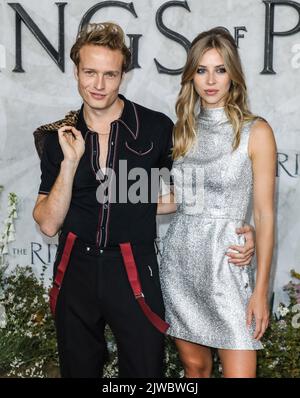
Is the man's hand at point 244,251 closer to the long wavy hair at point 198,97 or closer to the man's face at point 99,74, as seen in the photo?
the long wavy hair at point 198,97

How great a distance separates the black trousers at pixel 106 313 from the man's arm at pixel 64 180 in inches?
5.8

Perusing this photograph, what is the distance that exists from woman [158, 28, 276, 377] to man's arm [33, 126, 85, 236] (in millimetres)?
466

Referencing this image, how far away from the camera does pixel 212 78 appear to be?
2.94 m

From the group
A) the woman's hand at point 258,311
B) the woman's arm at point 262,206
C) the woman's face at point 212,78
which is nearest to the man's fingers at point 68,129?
the woman's face at point 212,78

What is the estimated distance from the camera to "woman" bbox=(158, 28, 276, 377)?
2.91 metres

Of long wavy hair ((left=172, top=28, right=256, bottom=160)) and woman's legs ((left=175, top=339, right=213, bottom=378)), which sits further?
woman's legs ((left=175, top=339, right=213, bottom=378))

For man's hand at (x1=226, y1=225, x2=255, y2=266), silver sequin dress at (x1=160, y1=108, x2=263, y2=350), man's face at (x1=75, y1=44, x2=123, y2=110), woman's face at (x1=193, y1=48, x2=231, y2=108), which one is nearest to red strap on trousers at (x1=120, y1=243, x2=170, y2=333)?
silver sequin dress at (x1=160, y1=108, x2=263, y2=350)

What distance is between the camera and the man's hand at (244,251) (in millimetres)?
2961

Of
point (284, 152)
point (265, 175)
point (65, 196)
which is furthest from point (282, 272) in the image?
point (65, 196)

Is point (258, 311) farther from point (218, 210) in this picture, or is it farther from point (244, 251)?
point (218, 210)

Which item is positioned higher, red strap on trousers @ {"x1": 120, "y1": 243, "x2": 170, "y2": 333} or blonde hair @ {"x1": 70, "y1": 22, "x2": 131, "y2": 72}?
blonde hair @ {"x1": 70, "y1": 22, "x2": 131, "y2": 72}

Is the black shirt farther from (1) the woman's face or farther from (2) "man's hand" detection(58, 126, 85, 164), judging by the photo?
(1) the woman's face

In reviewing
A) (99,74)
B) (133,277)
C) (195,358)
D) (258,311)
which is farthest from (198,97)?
(195,358)

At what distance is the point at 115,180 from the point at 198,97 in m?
0.59
